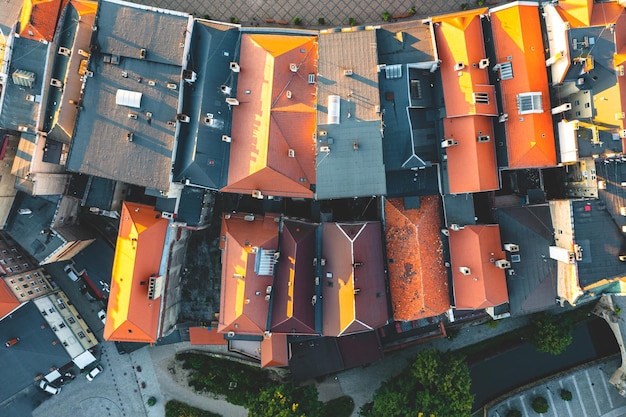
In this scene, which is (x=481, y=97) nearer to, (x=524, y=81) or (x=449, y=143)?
(x=524, y=81)

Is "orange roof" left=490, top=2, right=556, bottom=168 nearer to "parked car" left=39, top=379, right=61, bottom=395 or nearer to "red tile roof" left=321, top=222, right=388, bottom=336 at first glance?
"red tile roof" left=321, top=222, right=388, bottom=336

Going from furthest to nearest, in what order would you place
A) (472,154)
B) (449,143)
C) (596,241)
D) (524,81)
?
(596,241) < (472,154) < (449,143) < (524,81)

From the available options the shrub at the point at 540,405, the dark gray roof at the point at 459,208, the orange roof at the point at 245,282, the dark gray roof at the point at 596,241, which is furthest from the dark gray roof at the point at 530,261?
the orange roof at the point at 245,282

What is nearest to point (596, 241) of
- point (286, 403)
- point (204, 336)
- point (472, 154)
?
point (472, 154)

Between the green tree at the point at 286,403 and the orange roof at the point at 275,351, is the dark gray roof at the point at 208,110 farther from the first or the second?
the green tree at the point at 286,403

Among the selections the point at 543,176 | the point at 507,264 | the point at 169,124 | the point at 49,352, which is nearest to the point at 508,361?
the point at 507,264

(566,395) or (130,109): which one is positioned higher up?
(130,109)

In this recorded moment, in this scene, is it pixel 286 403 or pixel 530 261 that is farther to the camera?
pixel 286 403
